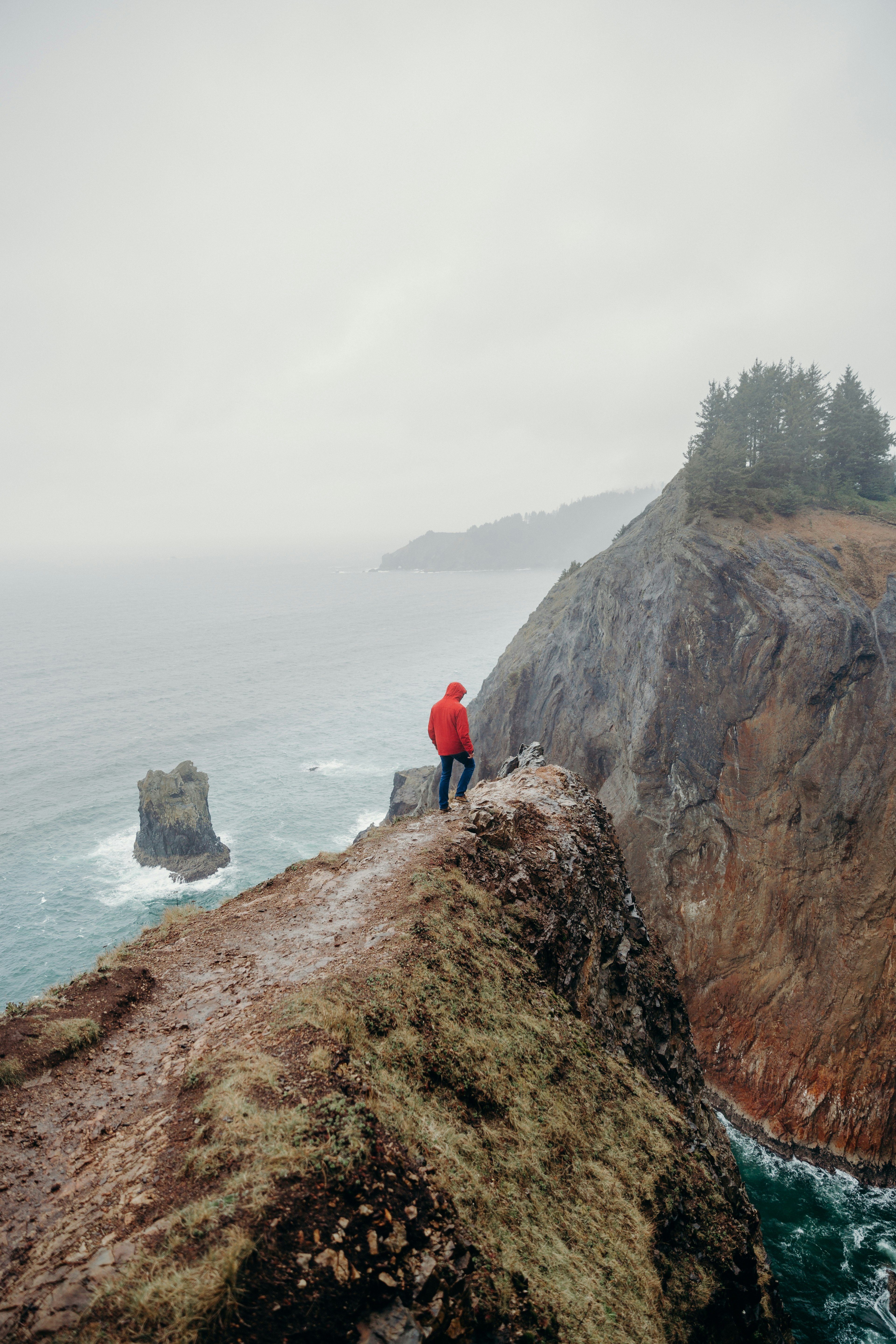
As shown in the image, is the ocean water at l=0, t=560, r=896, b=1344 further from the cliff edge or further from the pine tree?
the pine tree

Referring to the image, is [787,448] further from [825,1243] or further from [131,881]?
[131,881]

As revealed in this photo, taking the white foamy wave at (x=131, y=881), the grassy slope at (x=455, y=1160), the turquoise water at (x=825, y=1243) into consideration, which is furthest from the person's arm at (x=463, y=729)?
the white foamy wave at (x=131, y=881)

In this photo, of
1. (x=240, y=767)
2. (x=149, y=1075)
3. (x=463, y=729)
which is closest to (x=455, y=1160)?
(x=149, y=1075)

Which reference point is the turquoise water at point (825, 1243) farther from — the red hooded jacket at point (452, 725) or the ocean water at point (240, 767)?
the red hooded jacket at point (452, 725)

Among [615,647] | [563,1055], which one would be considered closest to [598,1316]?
[563,1055]

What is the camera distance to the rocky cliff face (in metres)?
22.8

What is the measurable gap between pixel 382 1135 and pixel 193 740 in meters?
69.8

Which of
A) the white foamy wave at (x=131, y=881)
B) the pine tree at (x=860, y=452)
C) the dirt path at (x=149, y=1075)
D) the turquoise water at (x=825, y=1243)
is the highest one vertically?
the pine tree at (x=860, y=452)

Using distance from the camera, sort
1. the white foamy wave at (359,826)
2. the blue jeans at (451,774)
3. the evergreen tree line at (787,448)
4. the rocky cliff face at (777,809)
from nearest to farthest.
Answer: the blue jeans at (451,774)
the rocky cliff face at (777,809)
the evergreen tree line at (787,448)
the white foamy wave at (359,826)

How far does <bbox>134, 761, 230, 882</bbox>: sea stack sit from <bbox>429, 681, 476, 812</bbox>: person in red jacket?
37.9 m

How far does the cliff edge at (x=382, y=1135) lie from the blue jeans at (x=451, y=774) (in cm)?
144

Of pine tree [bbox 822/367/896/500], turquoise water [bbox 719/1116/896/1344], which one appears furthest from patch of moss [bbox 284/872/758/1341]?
pine tree [bbox 822/367/896/500]

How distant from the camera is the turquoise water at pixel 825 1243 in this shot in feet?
52.6

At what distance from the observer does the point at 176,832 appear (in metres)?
44.8
